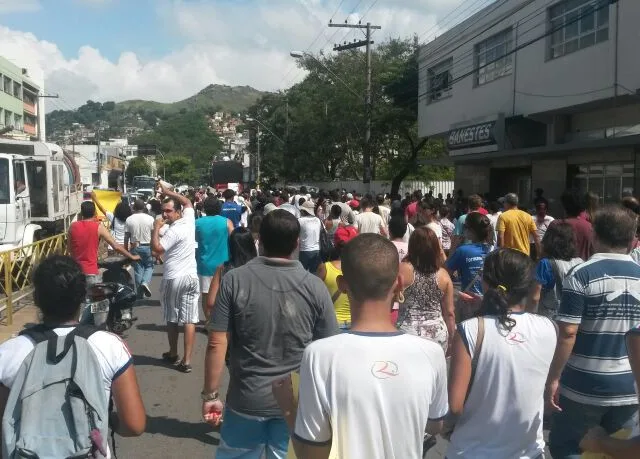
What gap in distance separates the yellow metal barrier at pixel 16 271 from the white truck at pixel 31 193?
0.62 m

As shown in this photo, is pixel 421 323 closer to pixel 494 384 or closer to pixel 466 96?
pixel 494 384

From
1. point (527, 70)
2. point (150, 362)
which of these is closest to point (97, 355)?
point (150, 362)

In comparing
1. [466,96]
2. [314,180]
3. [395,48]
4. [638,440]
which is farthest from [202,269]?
[314,180]

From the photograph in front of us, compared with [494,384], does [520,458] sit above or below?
below

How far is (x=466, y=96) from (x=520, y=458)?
2542 cm

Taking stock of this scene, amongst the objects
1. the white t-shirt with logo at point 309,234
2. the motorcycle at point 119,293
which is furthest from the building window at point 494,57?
the motorcycle at point 119,293

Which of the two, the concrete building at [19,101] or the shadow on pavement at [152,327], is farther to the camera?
the concrete building at [19,101]

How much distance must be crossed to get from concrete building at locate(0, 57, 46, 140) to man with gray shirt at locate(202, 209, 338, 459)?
175 feet

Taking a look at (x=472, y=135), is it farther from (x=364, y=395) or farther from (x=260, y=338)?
(x=364, y=395)

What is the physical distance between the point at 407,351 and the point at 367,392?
0.20 meters

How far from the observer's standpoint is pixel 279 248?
388 cm

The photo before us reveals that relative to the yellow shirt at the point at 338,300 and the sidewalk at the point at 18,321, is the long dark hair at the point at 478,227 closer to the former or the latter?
the yellow shirt at the point at 338,300

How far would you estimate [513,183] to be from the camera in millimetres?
26203

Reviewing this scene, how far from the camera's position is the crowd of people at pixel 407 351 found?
2396mm
